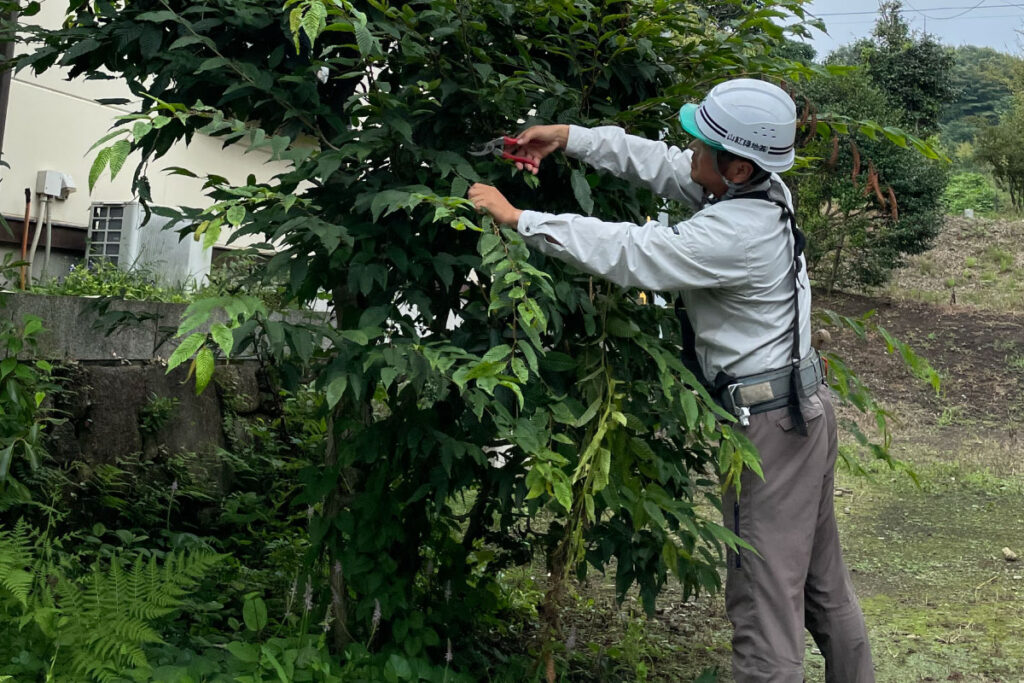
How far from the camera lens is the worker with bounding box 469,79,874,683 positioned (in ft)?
9.87

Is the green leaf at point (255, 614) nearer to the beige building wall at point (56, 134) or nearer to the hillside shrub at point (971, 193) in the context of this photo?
the beige building wall at point (56, 134)

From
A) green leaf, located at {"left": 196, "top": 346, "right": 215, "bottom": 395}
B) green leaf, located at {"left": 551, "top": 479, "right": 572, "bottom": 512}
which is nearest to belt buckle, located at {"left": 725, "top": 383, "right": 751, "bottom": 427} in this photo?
green leaf, located at {"left": 551, "top": 479, "right": 572, "bottom": 512}

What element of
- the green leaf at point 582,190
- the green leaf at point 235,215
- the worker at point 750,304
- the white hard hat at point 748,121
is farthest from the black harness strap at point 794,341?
the green leaf at point 235,215

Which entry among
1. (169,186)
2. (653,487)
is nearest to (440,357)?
(653,487)

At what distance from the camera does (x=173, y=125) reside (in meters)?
2.95

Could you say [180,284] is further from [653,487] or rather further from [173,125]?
[653,487]

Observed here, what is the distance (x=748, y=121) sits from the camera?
300cm

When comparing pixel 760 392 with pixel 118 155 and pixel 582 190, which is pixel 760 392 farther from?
pixel 118 155

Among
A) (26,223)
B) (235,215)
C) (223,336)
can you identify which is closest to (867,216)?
(26,223)

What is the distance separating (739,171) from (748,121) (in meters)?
0.17

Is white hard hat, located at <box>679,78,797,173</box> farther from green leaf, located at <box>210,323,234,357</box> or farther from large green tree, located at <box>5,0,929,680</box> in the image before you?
green leaf, located at <box>210,323,234,357</box>

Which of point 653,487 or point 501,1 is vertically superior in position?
point 501,1

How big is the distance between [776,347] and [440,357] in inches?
45.7

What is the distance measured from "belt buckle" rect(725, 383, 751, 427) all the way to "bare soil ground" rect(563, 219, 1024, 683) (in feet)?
2.37
